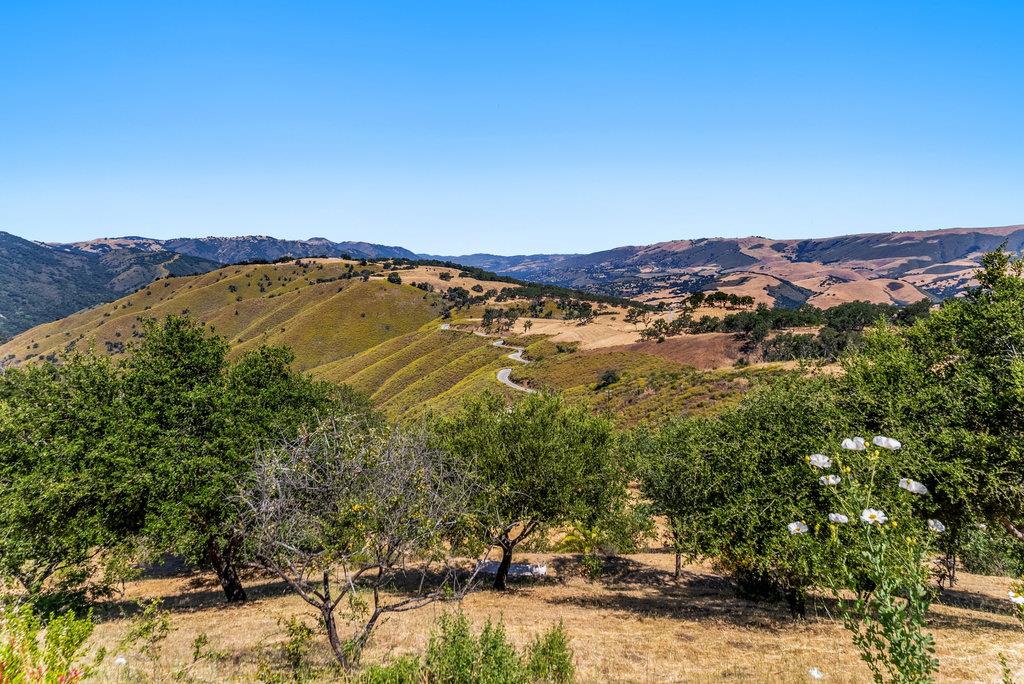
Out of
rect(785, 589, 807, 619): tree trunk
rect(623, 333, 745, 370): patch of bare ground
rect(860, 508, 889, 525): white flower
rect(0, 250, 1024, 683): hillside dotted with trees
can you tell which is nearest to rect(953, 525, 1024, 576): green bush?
rect(0, 250, 1024, 683): hillside dotted with trees

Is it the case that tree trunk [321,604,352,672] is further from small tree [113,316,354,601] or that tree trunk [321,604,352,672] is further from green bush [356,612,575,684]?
small tree [113,316,354,601]

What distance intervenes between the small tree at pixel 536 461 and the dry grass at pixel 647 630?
4.53 meters

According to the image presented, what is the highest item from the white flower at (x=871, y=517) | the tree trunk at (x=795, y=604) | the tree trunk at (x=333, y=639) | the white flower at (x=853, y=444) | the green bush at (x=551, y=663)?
the white flower at (x=853, y=444)

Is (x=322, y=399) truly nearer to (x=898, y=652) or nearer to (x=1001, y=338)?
(x=898, y=652)

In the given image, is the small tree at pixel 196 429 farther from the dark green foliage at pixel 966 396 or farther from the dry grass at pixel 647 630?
the dark green foliage at pixel 966 396

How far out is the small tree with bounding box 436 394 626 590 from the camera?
1027 inches

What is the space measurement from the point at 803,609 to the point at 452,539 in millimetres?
16823

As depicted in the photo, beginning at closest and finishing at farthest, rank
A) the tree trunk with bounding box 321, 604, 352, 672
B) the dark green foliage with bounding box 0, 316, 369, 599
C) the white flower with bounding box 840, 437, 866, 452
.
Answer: the white flower with bounding box 840, 437, 866, 452 < the tree trunk with bounding box 321, 604, 352, 672 < the dark green foliage with bounding box 0, 316, 369, 599

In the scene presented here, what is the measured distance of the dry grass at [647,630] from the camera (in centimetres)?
1562

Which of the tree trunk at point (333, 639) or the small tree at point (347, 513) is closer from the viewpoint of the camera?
the small tree at point (347, 513)

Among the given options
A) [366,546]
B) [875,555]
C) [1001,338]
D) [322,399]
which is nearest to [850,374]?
[1001,338]

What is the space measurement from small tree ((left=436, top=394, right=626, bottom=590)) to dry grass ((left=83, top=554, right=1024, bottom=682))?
4.53 metres

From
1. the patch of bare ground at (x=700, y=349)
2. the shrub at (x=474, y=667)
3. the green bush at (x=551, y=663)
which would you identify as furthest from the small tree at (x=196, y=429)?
the patch of bare ground at (x=700, y=349)

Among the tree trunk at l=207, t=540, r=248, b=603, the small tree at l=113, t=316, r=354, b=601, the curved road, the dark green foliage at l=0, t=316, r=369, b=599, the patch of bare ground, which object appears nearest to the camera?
the dark green foliage at l=0, t=316, r=369, b=599
